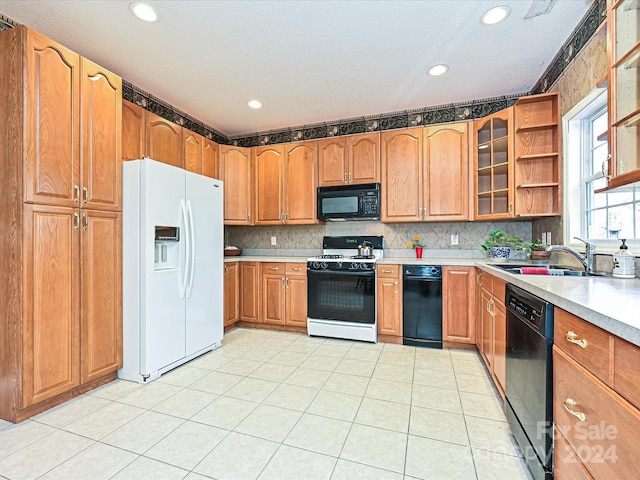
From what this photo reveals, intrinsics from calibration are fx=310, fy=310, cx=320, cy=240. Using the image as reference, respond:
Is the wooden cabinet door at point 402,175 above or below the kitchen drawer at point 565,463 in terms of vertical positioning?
above

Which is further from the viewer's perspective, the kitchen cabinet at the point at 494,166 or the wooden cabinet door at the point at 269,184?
the wooden cabinet door at the point at 269,184

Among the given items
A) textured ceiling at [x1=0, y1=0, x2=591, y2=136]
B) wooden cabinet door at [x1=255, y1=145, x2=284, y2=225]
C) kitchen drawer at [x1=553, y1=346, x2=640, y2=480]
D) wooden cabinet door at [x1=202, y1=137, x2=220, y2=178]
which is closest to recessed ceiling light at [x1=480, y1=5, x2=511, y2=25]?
textured ceiling at [x1=0, y1=0, x2=591, y2=136]

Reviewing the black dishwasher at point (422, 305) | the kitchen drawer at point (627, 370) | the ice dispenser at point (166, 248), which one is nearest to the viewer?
the kitchen drawer at point (627, 370)

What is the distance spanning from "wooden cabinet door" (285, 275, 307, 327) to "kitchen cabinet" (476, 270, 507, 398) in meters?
1.81

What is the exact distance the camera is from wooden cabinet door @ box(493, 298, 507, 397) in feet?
6.25

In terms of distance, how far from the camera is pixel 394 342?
10.7 feet

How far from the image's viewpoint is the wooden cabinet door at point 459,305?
2973mm

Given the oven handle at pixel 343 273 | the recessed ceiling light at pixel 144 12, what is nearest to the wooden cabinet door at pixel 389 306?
the oven handle at pixel 343 273

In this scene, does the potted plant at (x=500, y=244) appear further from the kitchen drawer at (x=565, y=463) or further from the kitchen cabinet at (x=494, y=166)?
the kitchen drawer at (x=565, y=463)

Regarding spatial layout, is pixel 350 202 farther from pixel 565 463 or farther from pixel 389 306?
pixel 565 463

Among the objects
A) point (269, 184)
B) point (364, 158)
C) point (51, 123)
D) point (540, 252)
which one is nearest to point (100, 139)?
point (51, 123)

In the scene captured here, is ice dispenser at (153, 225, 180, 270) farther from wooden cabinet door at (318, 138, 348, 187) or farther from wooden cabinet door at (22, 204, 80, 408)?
wooden cabinet door at (318, 138, 348, 187)

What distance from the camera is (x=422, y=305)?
3.13m

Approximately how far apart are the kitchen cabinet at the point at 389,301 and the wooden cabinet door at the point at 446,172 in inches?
30.1
